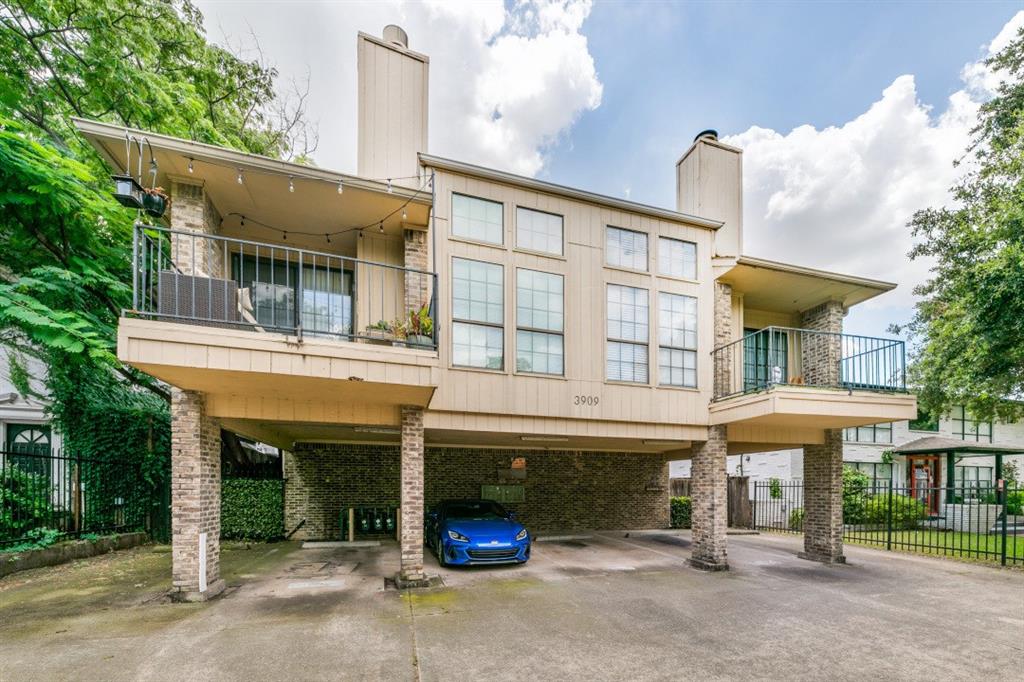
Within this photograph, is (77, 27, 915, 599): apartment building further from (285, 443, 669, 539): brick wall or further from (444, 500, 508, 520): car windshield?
(444, 500, 508, 520): car windshield

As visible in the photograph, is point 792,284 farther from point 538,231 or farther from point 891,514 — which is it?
point 891,514

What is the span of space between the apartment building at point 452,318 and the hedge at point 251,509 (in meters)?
0.40

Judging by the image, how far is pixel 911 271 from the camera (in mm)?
16391

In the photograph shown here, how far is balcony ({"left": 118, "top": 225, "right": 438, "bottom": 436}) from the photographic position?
5.29 meters

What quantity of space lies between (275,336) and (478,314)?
3.52 meters

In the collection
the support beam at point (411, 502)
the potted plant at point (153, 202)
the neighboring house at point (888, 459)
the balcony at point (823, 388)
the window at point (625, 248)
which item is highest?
the window at point (625, 248)

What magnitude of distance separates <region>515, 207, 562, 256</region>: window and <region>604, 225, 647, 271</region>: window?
1.09 m

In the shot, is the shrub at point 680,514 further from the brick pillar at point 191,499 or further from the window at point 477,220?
the brick pillar at point 191,499

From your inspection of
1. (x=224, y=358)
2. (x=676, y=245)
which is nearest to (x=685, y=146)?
(x=676, y=245)

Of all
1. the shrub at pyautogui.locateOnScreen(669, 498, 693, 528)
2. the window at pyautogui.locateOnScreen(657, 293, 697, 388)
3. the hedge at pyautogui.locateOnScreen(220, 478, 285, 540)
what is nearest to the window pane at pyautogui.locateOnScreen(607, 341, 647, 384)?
the window at pyautogui.locateOnScreen(657, 293, 697, 388)

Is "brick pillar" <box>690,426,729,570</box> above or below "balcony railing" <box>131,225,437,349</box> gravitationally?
below

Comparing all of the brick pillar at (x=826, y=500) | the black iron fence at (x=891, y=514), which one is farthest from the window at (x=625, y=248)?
the black iron fence at (x=891, y=514)

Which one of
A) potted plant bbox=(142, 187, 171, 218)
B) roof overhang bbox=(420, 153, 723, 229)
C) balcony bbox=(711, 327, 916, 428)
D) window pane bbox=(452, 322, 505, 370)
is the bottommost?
balcony bbox=(711, 327, 916, 428)

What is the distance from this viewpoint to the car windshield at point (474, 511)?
9.60 m
